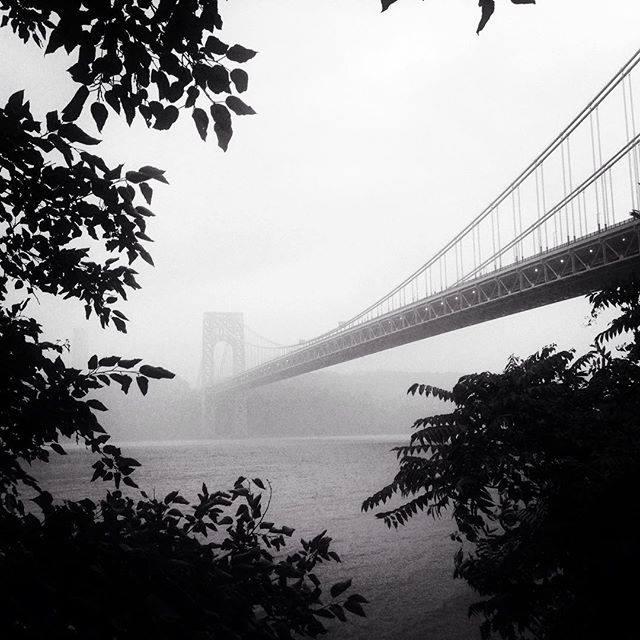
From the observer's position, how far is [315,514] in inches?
541

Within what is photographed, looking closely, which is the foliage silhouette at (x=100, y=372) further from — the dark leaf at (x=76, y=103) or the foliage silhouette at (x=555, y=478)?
the foliage silhouette at (x=555, y=478)

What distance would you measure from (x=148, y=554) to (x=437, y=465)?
3237 millimetres

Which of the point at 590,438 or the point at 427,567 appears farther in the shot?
the point at 427,567

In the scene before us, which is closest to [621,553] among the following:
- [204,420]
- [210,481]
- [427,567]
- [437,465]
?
[437,465]

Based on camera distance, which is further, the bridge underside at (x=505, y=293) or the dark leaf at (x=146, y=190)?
the bridge underside at (x=505, y=293)

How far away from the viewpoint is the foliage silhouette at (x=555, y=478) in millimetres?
2805

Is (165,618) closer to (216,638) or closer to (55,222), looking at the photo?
(216,638)

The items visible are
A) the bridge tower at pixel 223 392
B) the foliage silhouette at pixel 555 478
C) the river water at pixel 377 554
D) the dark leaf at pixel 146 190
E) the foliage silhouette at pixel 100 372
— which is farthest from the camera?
the bridge tower at pixel 223 392

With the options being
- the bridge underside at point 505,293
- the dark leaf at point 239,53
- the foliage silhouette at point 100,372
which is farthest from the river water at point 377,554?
the bridge underside at point 505,293

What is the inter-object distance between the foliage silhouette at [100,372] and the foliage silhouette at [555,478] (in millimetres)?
1740

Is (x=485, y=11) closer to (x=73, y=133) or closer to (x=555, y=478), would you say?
(x=73, y=133)

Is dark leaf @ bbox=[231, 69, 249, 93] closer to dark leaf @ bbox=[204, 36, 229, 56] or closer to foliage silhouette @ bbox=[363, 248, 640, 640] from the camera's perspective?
dark leaf @ bbox=[204, 36, 229, 56]

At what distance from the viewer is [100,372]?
1795 mm

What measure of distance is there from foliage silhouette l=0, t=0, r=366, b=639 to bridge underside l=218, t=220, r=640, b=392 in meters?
11.0
